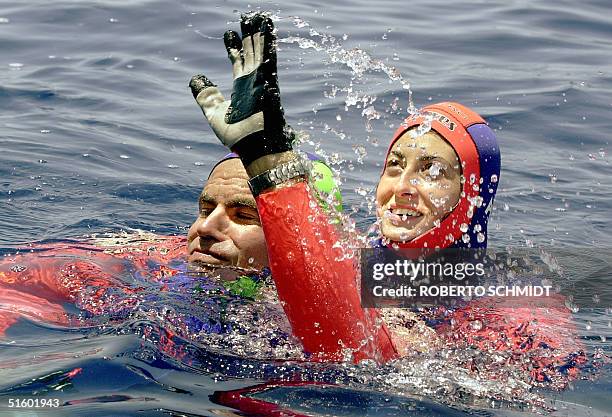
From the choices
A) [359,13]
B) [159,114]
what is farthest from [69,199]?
[359,13]

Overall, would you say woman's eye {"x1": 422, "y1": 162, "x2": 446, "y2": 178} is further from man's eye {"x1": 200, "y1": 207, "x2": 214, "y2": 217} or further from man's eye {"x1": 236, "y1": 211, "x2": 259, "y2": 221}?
man's eye {"x1": 200, "y1": 207, "x2": 214, "y2": 217}

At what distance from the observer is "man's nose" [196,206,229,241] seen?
556cm

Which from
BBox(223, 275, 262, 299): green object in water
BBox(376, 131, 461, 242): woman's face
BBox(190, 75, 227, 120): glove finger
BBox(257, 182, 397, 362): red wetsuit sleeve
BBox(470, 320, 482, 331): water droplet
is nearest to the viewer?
BBox(257, 182, 397, 362): red wetsuit sleeve

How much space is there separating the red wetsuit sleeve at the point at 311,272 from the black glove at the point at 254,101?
204mm

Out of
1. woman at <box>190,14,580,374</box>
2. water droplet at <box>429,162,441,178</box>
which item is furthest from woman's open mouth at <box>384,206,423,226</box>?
woman at <box>190,14,580,374</box>

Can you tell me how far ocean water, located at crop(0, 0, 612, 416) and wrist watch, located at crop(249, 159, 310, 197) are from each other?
2.69ft

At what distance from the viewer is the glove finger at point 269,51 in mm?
4066

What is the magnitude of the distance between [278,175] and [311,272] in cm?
42

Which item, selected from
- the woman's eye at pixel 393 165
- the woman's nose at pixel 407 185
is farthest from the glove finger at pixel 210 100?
the woman's eye at pixel 393 165

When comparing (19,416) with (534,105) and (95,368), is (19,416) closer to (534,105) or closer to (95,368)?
(95,368)

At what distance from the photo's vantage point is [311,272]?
13.7 feet

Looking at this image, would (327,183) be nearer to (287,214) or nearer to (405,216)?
(405,216)

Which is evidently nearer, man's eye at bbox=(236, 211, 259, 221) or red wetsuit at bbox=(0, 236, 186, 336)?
red wetsuit at bbox=(0, 236, 186, 336)

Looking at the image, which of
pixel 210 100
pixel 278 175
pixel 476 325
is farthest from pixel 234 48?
pixel 476 325
